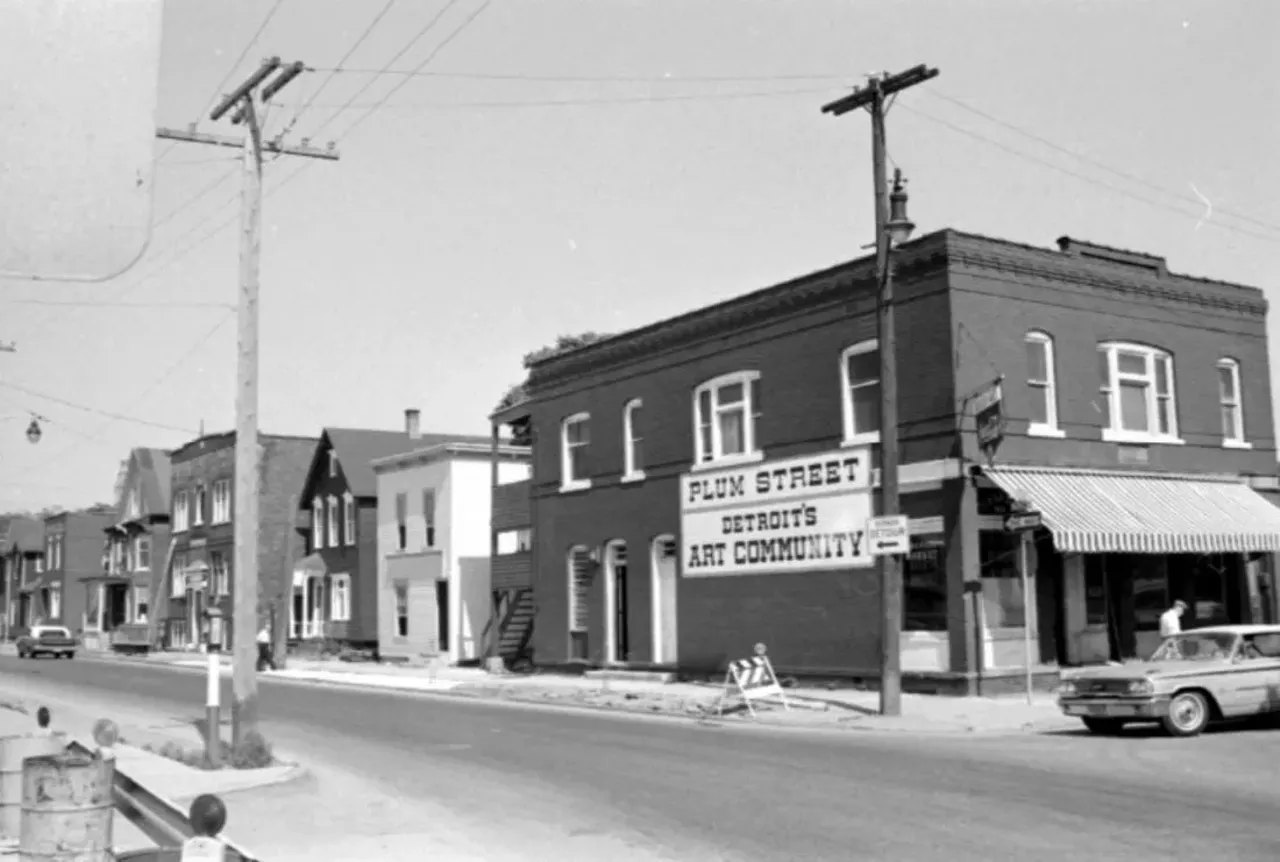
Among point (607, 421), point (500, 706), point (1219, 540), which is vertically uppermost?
point (607, 421)

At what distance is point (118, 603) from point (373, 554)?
112 ft

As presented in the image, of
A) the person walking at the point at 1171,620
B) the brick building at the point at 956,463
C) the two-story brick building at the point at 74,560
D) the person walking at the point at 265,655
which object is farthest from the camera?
the two-story brick building at the point at 74,560

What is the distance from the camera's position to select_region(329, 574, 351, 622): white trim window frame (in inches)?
1973

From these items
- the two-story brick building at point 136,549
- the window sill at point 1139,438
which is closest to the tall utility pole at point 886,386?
the window sill at point 1139,438

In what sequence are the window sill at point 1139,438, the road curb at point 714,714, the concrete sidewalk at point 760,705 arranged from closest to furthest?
the road curb at point 714,714, the concrete sidewalk at point 760,705, the window sill at point 1139,438

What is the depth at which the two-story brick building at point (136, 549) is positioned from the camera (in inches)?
2753

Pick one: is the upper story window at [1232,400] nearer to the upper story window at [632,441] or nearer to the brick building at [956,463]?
the brick building at [956,463]

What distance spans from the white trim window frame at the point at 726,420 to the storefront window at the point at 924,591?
15.0 feet

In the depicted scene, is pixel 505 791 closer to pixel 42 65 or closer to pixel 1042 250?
pixel 42 65

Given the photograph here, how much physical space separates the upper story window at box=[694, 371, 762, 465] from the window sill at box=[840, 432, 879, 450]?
2.62 m

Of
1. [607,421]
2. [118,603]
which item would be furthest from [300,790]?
[118,603]

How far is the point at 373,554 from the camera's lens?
160ft

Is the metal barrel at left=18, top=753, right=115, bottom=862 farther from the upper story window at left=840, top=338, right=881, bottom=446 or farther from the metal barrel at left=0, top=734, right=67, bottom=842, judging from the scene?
the upper story window at left=840, top=338, right=881, bottom=446

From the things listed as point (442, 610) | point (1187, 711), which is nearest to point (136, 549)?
point (442, 610)
